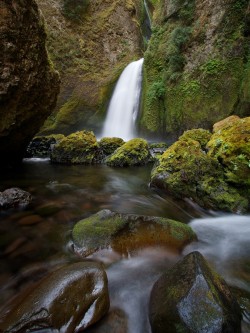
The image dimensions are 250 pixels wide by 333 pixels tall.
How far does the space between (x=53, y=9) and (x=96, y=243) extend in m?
20.2

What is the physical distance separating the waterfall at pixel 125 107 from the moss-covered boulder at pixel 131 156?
454 centimetres

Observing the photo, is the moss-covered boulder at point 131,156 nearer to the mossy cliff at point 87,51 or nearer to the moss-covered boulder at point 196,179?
the moss-covered boulder at point 196,179

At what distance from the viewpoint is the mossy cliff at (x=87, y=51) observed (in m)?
15.8

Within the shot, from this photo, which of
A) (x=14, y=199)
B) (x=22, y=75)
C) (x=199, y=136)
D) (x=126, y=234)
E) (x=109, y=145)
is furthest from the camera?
(x=109, y=145)

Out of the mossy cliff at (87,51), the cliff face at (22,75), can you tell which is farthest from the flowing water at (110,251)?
the mossy cliff at (87,51)

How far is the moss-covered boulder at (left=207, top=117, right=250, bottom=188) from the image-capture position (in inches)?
180

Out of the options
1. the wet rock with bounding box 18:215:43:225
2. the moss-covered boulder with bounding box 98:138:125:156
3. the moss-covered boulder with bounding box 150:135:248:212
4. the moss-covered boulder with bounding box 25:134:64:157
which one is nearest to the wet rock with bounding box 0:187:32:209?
the wet rock with bounding box 18:215:43:225

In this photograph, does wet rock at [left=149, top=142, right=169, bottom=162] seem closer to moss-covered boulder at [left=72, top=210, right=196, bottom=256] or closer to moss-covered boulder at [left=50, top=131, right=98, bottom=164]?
moss-covered boulder at [left=50, top=131, right=98, bottom=164]

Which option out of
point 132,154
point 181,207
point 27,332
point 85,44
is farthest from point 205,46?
point 27,332

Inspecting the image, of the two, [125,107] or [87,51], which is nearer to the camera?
[125,107]

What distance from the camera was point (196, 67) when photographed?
11.5m

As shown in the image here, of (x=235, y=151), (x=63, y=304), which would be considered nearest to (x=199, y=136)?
(x=235, y=151)

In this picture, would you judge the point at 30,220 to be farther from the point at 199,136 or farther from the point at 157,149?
the point at 157,149

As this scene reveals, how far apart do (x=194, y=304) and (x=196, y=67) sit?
37.1ft
